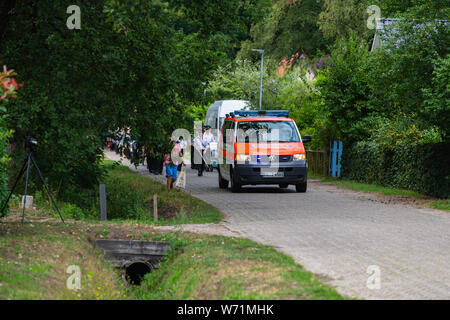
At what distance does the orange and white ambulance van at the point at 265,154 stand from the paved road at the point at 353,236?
637 millimetres

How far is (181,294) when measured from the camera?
27.3ft

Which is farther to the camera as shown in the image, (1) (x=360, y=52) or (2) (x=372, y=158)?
(1) (x=360, y=52)

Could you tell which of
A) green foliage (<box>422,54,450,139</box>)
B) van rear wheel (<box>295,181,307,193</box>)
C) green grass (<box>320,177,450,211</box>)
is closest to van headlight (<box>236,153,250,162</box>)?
van rear wheel (<box>295,181,307,193</box>)

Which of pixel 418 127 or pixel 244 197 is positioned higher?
pixel 418 127

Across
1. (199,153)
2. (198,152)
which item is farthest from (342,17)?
(199,153)

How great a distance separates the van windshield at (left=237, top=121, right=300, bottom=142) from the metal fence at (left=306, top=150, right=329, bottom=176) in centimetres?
871

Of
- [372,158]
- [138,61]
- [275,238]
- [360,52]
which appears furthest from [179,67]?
[360,52]

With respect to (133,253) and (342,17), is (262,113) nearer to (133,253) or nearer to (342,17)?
(133,253)

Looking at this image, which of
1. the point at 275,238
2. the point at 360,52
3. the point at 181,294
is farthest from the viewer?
the point at 360,52

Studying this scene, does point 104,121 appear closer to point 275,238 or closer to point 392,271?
point 275,238

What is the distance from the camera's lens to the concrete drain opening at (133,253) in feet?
35.8

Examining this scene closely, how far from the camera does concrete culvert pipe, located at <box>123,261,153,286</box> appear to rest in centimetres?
1100

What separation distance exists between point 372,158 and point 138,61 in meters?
12.4

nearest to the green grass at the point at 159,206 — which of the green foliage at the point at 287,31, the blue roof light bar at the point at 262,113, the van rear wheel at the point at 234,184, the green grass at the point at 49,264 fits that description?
the van rear wheel at the point at 234,184
